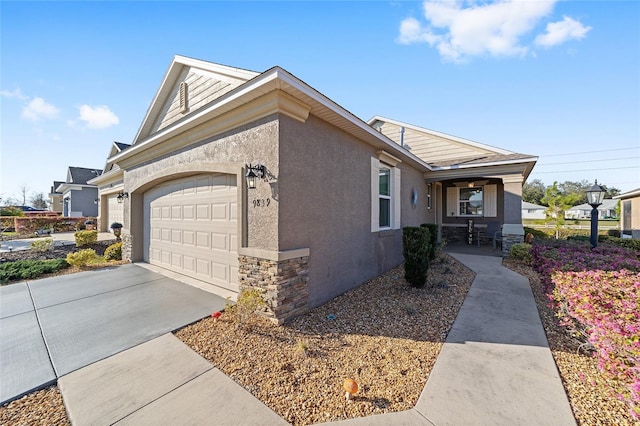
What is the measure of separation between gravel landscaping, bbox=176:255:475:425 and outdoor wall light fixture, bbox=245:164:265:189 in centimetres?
230

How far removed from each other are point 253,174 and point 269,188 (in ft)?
1.39

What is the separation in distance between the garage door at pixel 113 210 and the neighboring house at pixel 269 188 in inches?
295

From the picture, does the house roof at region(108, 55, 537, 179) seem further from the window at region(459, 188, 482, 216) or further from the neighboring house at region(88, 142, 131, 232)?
the neighboring house at region(88, 142, 131, 232)

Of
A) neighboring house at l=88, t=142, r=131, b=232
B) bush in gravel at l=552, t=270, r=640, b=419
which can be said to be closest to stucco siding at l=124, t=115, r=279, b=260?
bush in gravel at l=552, t=270, r=640, b=419

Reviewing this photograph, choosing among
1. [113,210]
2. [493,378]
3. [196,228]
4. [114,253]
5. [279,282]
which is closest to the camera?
[493,378]

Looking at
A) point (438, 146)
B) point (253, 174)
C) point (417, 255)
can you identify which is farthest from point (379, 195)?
point (438, 146)

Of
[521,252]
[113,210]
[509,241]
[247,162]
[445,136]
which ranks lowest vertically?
[521,252]

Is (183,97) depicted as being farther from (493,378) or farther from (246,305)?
(493,378)

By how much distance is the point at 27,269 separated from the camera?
6629 mm

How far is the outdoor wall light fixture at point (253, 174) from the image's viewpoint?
4.18 m

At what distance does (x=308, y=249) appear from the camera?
173 inches

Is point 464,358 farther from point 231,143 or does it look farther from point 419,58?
point 419,58

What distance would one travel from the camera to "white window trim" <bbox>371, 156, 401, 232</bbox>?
21.6ft

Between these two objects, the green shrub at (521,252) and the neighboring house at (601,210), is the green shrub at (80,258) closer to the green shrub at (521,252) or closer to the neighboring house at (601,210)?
the green shrub at (521,252)
